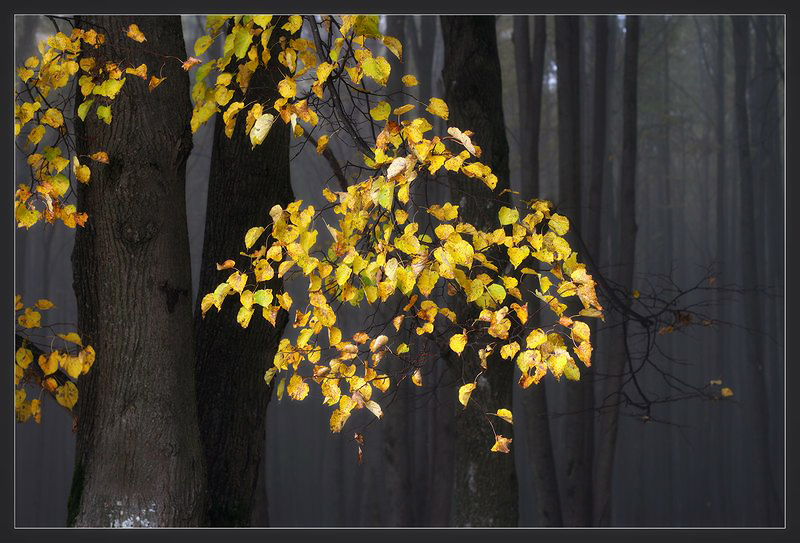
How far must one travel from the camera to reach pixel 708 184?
17938 mm

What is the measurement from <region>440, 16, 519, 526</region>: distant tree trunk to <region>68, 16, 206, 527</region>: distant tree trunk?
1.47 m

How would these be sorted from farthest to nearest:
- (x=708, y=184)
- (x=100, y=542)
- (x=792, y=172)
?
(x=708, y=184) → (x=792, y=172) → (x=100, y=542)

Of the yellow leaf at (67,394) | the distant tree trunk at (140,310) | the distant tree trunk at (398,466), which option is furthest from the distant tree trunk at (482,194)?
the distant tree trunk at (398,466)

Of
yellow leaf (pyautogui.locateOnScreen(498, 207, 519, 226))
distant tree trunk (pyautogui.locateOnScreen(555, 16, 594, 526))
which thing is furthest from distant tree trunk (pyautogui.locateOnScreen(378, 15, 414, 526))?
yellow leaf (pyautogui.locateOnScreen(498, 207, 519, 226))

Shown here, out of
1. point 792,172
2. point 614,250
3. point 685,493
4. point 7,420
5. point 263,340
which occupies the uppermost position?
point 614,250

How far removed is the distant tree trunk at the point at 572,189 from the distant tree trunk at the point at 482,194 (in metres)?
2.05

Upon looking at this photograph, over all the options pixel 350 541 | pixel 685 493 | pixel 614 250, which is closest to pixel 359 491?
pixel 614 250

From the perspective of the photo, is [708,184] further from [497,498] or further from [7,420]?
[7,420]

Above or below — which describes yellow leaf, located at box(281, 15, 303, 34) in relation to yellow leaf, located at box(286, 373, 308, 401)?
above

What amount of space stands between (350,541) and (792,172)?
8.31 ft

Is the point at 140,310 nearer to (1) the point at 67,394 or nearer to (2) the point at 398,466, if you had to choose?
(1) the point at 67,394

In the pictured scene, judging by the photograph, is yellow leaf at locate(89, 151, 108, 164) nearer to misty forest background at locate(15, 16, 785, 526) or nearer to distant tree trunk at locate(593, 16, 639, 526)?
misty forest background at locate(15, 16, 785, 526)

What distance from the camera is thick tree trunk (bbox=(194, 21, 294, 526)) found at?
11.1 ft

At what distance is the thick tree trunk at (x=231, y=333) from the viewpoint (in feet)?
11.1
